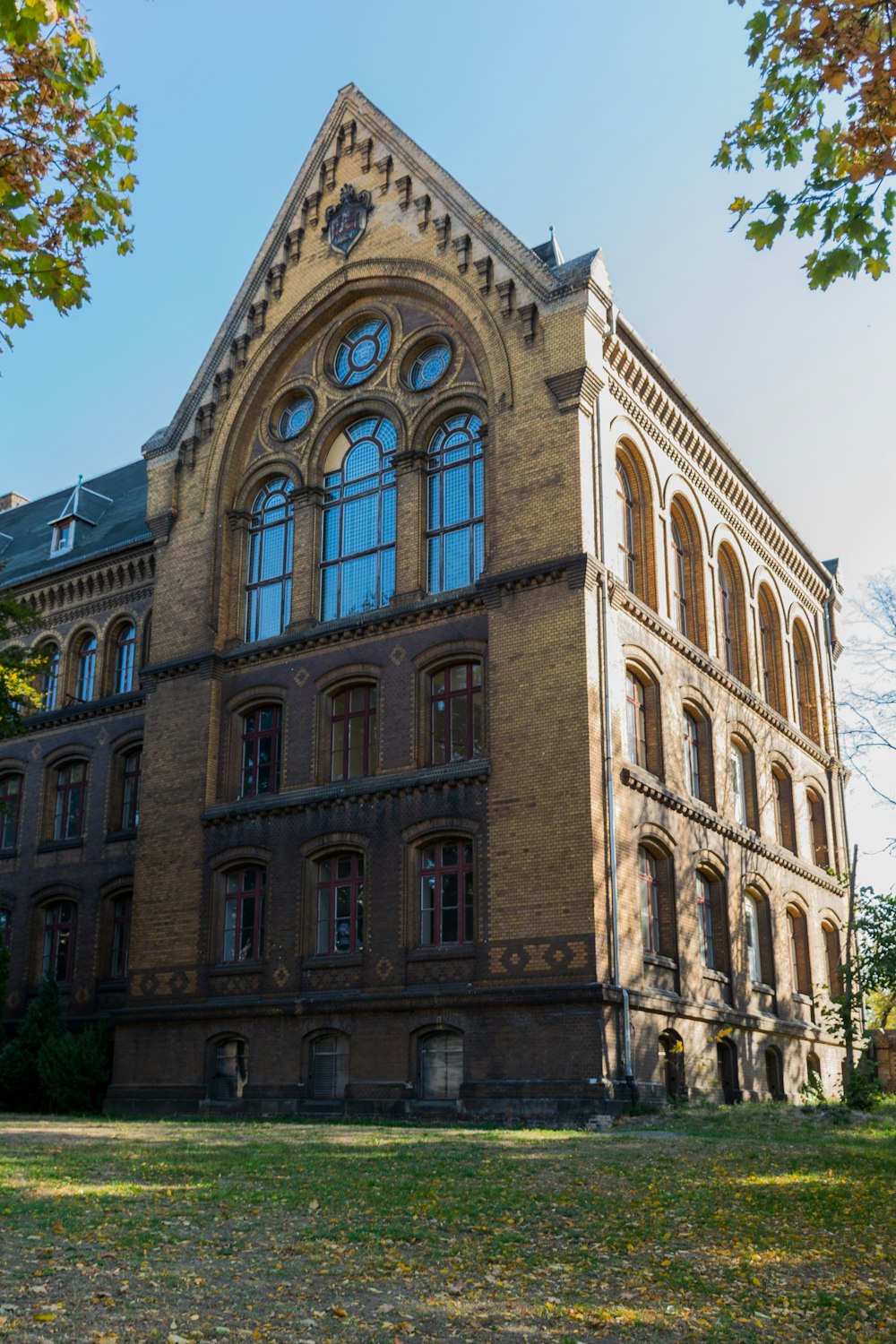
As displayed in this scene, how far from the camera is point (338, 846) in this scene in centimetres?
2492

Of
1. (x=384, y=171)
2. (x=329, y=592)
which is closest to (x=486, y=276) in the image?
(x=384, y=171)

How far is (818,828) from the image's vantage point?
36.1 m

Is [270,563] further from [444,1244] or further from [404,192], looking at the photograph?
[444,1244]

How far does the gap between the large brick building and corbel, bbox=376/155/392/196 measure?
3.8 inches

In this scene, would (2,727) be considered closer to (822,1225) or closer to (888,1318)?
(822,1225)

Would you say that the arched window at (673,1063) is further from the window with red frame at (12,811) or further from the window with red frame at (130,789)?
the window with red frame at (12,811)

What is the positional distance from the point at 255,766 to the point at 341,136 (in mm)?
14338

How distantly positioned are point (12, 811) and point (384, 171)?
18.3 m

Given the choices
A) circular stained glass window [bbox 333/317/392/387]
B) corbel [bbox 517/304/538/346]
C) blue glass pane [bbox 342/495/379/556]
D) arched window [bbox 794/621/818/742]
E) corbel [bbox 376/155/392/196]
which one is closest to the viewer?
corbel [bbox 517/304/538/346]

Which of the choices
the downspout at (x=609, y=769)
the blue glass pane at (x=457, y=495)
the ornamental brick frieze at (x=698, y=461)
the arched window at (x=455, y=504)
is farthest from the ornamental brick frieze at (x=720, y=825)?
the ornamental brick frieze at (x=698, y=461)

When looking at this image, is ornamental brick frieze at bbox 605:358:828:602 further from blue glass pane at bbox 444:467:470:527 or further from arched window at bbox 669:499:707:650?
blue glass pane at bbox 444:467:470:527

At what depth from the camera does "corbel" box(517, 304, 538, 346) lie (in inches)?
993

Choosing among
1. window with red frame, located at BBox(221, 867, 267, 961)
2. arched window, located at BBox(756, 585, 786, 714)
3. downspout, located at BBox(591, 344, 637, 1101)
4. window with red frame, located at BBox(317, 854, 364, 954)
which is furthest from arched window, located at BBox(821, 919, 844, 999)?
window with red frame, located at BBox(221, 867, 267, 961)

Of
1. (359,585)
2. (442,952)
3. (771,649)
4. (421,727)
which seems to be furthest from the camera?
(771,649)
